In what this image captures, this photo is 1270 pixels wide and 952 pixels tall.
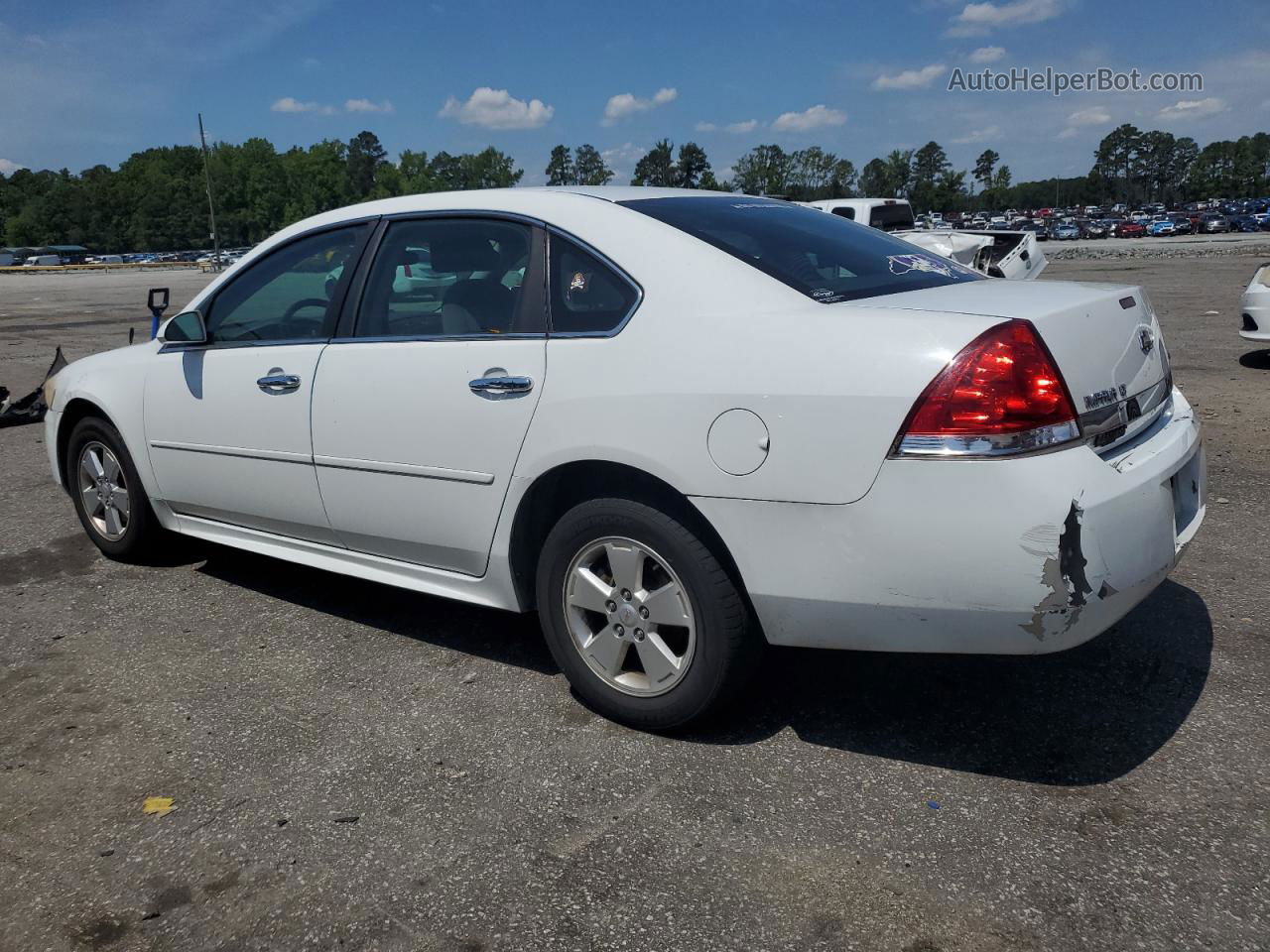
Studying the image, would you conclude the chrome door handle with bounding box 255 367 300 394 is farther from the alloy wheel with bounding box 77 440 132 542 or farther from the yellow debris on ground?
the yellow debris on ground

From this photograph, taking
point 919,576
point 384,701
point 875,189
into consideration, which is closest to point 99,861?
point 384,701

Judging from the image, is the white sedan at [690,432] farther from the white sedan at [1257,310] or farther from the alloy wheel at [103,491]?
the white sedan at [1257,310]

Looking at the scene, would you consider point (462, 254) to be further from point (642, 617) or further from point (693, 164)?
point (693, 164)

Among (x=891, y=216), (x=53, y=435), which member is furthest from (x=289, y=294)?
(x=891, y=216)

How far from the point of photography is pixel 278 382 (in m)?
3.84

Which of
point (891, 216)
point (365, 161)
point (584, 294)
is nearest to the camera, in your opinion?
point (584, 294)

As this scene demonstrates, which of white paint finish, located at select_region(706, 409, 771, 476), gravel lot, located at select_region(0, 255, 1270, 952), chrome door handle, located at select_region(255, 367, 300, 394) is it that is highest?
chrome door handle, located at select_region(255, 367, 300, 394)

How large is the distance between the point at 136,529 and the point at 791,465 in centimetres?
335

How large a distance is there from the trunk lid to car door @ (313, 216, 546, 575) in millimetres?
1059

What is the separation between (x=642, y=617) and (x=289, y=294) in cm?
205

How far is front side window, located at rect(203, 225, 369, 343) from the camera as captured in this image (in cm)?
386

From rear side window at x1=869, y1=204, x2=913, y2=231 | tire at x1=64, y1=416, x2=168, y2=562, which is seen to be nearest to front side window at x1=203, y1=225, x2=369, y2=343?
tire at x1=64, y1=416, x2=168, y2=562

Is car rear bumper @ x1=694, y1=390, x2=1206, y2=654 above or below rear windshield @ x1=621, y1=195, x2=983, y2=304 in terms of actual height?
below

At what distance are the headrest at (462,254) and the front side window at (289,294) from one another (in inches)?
14.5
